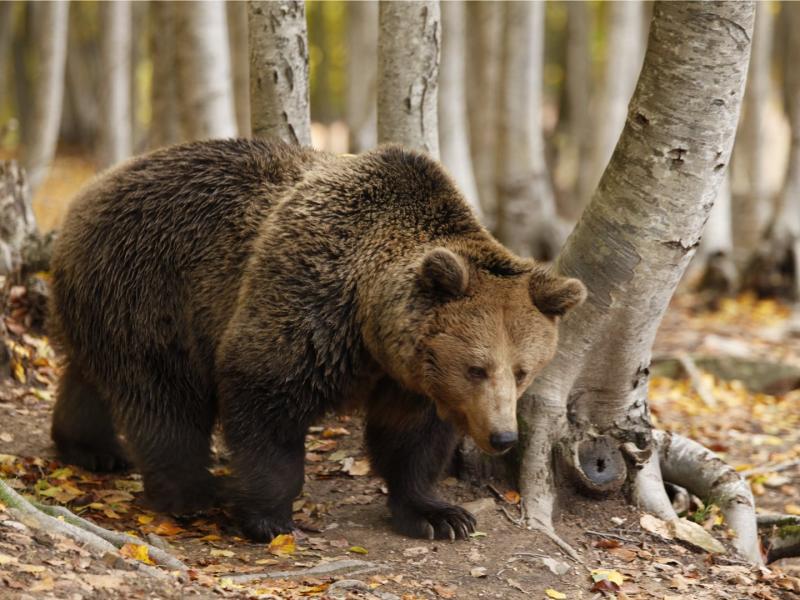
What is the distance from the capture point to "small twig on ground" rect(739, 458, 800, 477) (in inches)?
310

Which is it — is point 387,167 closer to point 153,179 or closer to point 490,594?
point 153,179

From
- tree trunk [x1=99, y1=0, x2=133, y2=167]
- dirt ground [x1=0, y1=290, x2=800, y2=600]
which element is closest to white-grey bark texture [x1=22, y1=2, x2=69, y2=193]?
tree trunk [x1=99, y1=0, x2=133, y2=167]

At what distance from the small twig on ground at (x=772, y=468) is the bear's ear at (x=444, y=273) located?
3848 mm

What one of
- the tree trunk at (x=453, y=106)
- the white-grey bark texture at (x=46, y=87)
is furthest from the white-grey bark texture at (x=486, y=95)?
the white-grey bark texture at (x=46, y=87)

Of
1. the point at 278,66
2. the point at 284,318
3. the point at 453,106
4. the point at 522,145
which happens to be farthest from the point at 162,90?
the point at 284,318

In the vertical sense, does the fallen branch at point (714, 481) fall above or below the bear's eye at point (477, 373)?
below

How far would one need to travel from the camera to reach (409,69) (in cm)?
738

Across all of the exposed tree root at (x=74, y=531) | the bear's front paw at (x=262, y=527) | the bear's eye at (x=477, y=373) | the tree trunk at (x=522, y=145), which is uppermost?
the tree trunk at (x=522, y=145)

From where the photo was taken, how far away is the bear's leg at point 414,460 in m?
5.88

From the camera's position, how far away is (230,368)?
5.66 meters

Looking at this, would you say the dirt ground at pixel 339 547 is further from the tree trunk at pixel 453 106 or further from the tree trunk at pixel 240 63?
the tree trunk at pixel 240 63

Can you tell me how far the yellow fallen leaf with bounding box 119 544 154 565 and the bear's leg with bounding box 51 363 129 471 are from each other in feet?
6.25

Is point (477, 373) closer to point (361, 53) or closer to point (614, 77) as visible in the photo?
point (614, 77)

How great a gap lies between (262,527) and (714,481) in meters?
3.04
